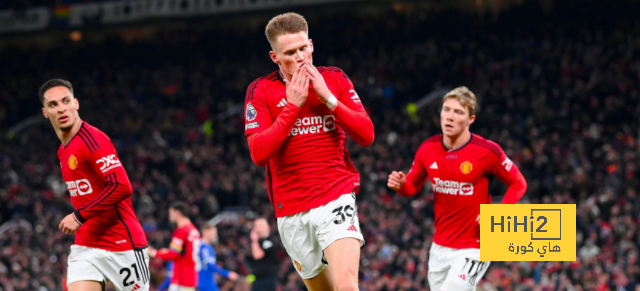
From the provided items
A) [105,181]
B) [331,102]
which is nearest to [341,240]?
[331,102]

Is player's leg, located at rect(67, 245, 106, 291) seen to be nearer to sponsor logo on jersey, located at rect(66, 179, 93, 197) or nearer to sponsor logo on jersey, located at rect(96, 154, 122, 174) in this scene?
sponsor logo on jersey, located at rect(66, 179, 93, 197)

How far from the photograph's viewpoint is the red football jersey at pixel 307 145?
16.4ft

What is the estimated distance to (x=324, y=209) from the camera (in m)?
4.97

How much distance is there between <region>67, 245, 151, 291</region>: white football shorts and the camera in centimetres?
607

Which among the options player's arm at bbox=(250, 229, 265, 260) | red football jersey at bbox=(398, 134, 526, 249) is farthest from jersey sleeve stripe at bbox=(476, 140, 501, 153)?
player's arm at bbox=(250, 229, 265, 260)

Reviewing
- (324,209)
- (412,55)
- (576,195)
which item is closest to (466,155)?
(324,209)

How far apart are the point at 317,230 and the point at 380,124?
1960cm

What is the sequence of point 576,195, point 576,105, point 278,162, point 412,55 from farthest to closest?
point 412,55, point 576,105, point 576,195, point 278,162

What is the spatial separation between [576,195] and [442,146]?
12.8 meters

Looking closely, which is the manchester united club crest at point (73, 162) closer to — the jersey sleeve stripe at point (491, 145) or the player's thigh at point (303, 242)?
the player's thigh at point (303, 242)

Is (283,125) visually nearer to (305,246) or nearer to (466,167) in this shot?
(305,246)

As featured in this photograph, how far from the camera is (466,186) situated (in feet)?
21.9

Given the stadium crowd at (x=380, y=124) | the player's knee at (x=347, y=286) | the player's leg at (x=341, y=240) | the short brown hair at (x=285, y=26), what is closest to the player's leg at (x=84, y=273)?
the player's leg at (x=341, y=240)

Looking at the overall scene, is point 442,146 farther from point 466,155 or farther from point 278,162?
point 278,162
